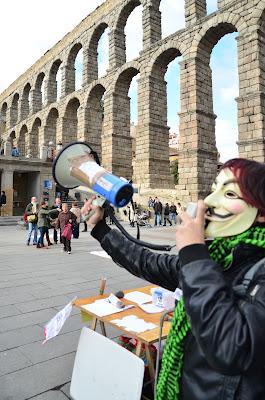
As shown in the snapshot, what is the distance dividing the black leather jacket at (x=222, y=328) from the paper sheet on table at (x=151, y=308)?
1548mm

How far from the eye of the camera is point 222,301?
1061mm

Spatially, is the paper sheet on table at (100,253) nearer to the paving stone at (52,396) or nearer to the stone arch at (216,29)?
the paving stone at (52,396)

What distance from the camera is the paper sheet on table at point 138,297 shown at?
3.14 m

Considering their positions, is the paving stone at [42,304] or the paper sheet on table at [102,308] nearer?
the paper sheet on table at [102,308]

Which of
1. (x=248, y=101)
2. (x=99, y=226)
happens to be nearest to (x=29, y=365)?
(x=99, y=226)

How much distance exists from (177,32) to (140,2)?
582 cm

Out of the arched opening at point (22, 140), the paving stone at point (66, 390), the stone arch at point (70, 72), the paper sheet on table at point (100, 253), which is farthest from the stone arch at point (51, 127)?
the paving stone at point (66, 390)

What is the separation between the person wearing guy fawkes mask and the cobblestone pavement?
5.93 ft

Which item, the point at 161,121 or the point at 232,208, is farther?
the point at 161,121

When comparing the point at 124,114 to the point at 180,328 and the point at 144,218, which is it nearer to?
the point at 144,218

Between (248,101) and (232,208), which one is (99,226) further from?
(248,101)

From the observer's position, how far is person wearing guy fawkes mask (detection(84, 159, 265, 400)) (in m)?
1.03

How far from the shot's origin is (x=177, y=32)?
69.8ft

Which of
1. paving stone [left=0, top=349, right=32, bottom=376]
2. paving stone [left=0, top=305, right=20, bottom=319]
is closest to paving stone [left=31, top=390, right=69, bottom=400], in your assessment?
paving stone [left=0, top=349, right=32, bottom=376]
